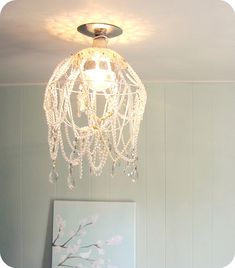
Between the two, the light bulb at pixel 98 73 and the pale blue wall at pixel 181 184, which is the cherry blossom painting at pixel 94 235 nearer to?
the pale blue wall at pixel 181 184

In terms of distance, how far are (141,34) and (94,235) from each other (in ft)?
4.52

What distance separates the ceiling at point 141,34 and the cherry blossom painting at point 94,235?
87cm

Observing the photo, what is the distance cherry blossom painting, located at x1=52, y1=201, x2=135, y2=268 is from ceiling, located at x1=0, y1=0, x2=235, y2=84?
2.86ft

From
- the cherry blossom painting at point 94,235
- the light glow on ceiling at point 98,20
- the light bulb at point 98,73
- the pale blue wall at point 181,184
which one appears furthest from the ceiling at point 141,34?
the cherry blossom painting at point 94,235

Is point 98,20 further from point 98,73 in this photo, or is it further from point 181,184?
point 181,184

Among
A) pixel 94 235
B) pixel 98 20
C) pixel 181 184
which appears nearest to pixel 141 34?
pixel 98 20

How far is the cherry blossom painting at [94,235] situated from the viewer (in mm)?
2211

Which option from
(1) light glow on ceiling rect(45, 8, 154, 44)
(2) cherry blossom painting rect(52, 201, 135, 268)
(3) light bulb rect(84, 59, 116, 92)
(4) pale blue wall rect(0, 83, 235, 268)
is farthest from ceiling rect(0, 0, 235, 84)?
(2) cherry blossom painting rect(52, 201, 135, 268)

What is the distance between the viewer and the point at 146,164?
88.9 inches

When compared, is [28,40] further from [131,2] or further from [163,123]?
[163,123]

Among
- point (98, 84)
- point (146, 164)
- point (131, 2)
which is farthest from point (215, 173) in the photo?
point (131, 2)

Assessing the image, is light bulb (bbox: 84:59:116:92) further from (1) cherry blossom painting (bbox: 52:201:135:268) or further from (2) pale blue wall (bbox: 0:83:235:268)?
(1) cherry blossom painting (bbox: 52:201:135:268)

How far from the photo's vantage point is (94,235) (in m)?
2.24

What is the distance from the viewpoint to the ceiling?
109cm
